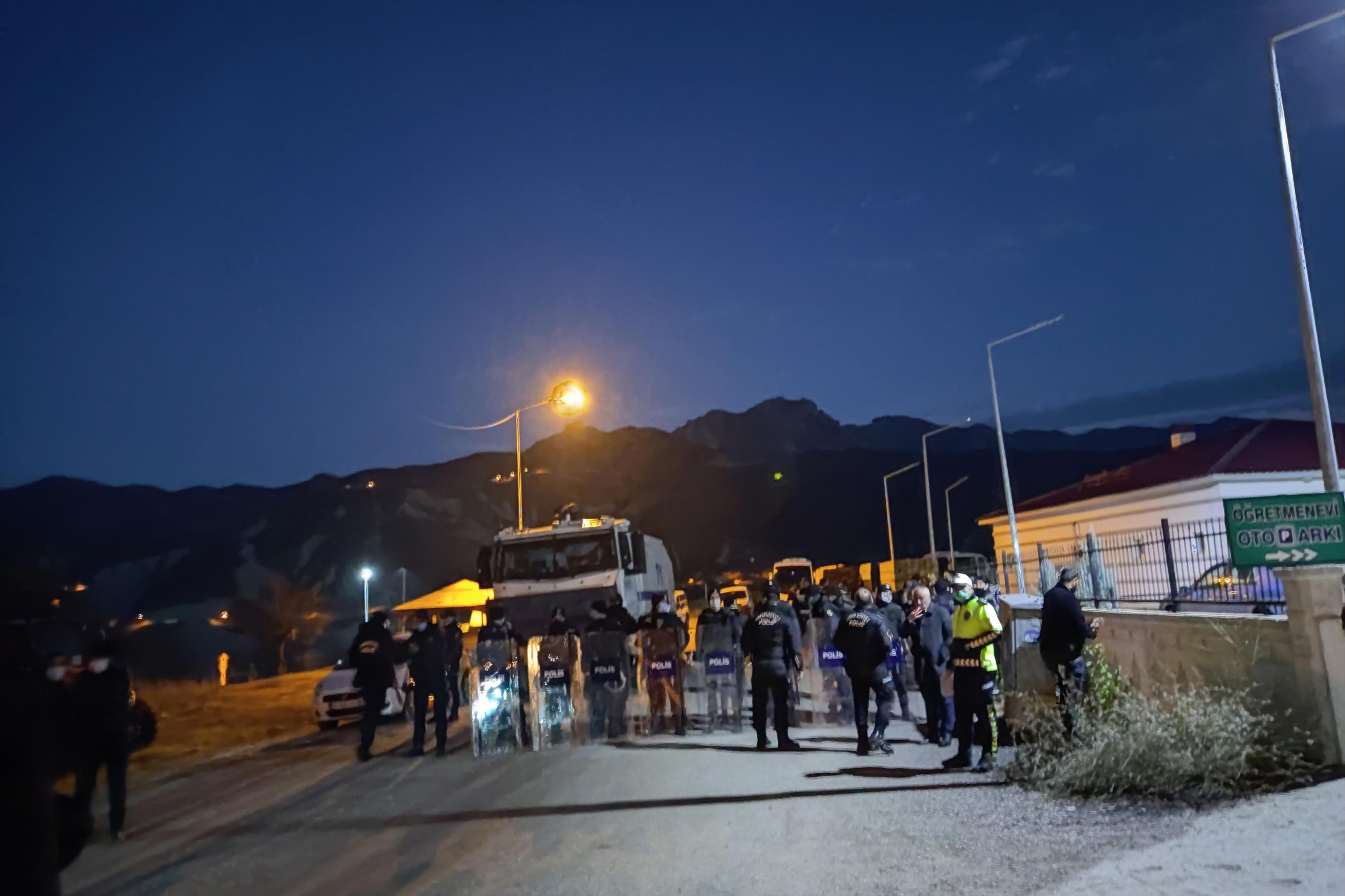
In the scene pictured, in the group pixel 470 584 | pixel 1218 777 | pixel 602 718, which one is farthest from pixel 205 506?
pixel 1218 777

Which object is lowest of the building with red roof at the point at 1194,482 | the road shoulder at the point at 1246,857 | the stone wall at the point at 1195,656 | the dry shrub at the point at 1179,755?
the road shoulder at the point at 1246,857

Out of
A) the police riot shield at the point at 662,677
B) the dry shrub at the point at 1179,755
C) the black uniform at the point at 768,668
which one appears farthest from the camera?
the police riot shield at the point at 662,677

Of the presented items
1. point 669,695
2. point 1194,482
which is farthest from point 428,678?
point 1194,482

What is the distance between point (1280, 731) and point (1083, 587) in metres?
7.17

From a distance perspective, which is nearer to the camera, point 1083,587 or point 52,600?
point 52,600

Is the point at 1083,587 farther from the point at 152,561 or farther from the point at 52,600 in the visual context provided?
the point at 152,561

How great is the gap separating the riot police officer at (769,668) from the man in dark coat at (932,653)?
1.47 meters


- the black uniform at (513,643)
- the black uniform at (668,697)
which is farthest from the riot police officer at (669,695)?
the black uniform at (513,643)

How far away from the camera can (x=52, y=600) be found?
7.08m

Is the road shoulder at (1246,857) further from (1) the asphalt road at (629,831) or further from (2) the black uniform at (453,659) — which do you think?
(2) the black uniform at (453,659)

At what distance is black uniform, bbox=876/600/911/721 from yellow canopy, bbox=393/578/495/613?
77.4 feet

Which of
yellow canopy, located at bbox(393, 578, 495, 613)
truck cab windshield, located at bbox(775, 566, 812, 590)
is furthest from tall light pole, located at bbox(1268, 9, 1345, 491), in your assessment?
truck cab windshield, located at bbox(775, 566, 812, 590)

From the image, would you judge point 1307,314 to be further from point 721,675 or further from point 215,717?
point 215,717

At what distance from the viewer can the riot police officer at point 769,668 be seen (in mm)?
11281
